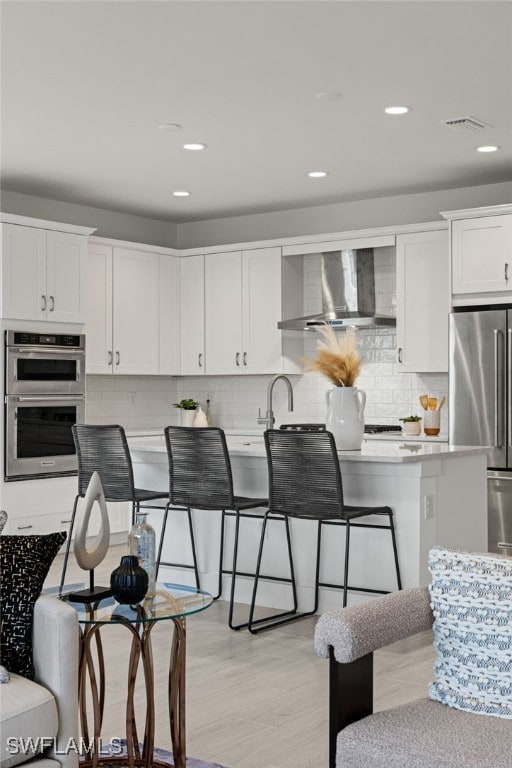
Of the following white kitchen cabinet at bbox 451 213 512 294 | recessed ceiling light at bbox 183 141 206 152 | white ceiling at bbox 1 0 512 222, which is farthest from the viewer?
white kitchen cabinet at bbox 451 213 512 294

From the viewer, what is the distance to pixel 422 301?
22.7 ft

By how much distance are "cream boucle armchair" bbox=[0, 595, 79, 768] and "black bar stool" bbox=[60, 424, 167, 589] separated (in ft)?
9.07

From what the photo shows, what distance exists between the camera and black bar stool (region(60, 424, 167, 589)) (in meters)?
5.38

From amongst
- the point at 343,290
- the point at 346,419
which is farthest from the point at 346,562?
the point at 343,290

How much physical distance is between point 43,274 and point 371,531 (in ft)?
10.9

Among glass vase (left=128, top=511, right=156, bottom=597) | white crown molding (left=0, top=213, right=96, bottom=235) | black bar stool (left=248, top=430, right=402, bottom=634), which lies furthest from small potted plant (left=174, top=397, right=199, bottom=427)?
glass vase (left=128, top=511, right=156, bottom=597)

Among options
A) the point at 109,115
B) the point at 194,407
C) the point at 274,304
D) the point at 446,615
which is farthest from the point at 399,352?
the point at 446,615

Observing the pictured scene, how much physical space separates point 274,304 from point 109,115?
2830mm

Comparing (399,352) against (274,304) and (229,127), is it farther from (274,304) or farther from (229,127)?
(229,127)

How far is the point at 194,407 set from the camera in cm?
827

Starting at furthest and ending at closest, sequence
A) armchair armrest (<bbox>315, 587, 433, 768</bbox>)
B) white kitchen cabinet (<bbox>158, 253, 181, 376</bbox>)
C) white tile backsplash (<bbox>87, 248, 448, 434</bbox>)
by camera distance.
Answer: white kitchen cabinet (<bbox>158, 253, 181, 376</bbox>), white tile backsplash (<bbox>87, 248, 448, 434</bbox>), armchair armrest (<bbox>315, 587, 433, 768</bbox>)

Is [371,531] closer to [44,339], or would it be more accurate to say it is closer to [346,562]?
[346,562]

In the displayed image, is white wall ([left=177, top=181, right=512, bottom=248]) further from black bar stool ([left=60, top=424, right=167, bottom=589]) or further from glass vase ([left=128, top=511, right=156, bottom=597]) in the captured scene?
glass vase ([left=128, top=511, right=156, bottom=597])

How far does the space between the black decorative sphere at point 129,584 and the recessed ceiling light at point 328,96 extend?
295cm
